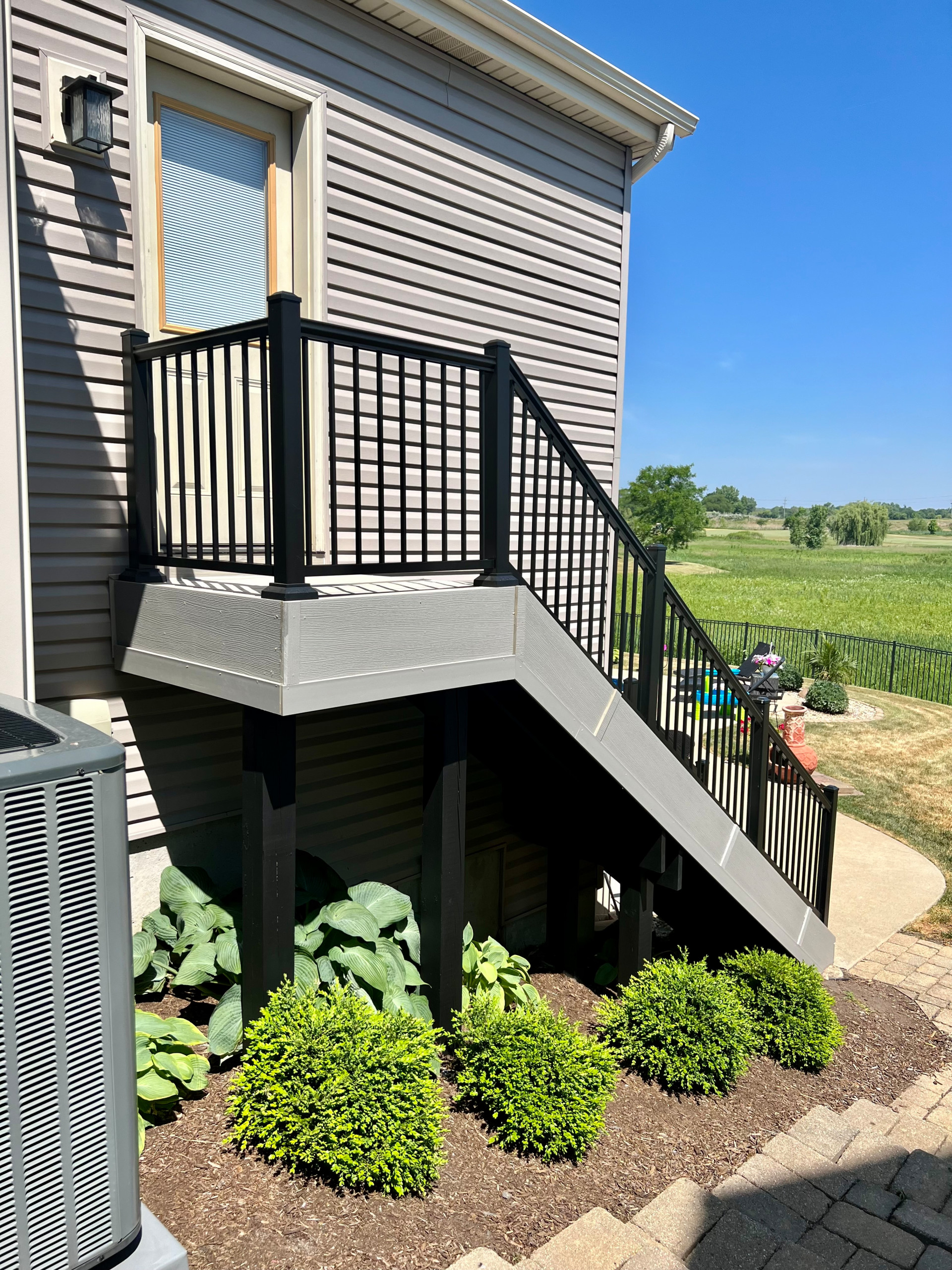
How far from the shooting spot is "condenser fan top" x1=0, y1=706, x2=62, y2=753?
193cm

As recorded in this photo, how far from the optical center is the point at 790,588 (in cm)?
5816

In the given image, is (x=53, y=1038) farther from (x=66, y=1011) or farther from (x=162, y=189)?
(x=162, y=189)

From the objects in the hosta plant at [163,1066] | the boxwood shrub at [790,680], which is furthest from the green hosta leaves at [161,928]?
the boxwood shrub at [790,680]

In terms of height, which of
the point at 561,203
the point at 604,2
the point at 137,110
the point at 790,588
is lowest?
the point at 790,588

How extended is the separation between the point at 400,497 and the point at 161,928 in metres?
2.48

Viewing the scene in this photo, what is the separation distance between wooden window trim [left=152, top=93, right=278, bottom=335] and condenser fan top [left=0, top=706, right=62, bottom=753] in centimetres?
268

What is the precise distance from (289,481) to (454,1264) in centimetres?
260

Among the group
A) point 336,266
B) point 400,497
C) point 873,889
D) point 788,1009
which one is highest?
point 336,266

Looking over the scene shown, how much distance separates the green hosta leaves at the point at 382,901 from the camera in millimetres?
4160

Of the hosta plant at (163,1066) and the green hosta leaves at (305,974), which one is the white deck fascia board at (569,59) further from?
the hosta plant at (163,1066)

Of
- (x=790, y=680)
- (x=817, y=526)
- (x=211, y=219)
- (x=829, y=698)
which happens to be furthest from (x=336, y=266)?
(x=817, y=526)

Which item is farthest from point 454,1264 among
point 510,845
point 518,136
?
point 518,136

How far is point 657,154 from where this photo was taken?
21.4 feet

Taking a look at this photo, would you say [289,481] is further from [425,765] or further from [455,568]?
[425,765]
